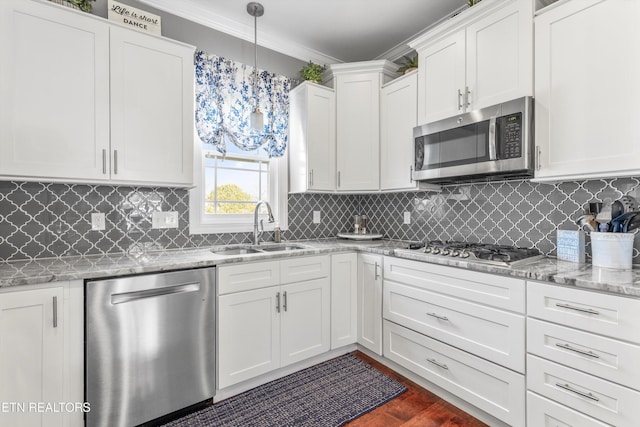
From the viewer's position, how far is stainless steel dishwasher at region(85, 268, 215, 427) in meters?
1.55

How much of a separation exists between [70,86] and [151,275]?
1.17 meters

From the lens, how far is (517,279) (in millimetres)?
1582

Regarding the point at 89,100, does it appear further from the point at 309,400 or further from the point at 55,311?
the point at 309,400

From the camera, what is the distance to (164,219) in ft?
7.53

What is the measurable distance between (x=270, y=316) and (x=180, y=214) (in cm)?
106

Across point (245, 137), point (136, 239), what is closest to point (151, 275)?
point (136, 239)

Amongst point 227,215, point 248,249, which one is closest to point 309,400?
point 248,249

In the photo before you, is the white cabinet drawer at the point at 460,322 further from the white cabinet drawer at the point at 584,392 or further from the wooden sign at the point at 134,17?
the wooden sign at the point at 134,17

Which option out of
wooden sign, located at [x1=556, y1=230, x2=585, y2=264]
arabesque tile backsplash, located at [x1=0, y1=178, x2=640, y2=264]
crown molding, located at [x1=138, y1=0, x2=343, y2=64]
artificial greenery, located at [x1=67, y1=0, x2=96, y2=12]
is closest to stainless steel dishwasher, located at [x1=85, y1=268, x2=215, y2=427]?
arabesque tile backsplash, located at [x1=0, y1=178, x2=640, y2=264]

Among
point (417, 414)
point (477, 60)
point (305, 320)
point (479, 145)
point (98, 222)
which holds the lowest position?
point (417, 414)

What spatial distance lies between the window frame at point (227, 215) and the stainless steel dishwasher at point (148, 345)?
711 millimetres

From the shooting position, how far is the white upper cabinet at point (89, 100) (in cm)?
159

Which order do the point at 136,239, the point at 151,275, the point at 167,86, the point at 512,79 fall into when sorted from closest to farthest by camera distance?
1. the point at 151,275
2. the point at 512,79
3. the point at 167,86
4. the point at 136,239

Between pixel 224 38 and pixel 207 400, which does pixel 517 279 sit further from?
pixel 224 38
